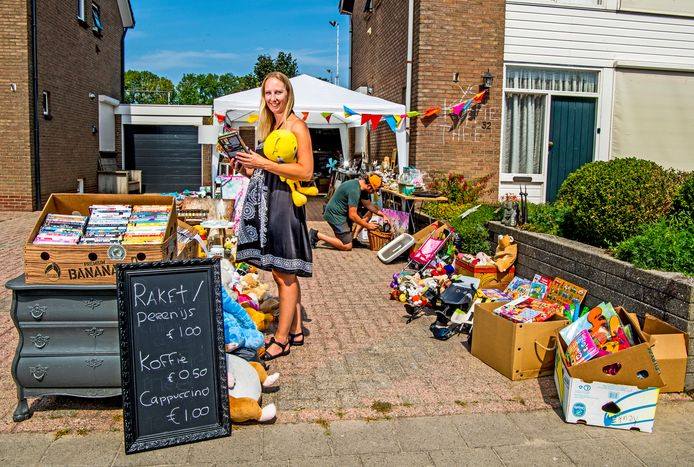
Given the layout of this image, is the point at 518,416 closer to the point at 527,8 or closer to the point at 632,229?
the point at 632,229

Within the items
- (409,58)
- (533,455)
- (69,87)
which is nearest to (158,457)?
(533,455)

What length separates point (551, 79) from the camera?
1152 centimetres

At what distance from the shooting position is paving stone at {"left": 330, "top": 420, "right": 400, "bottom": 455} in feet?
11.6

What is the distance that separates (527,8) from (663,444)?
926 cm

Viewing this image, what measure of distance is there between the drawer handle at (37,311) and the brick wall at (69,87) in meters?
12.7

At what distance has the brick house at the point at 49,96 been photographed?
1427 centimetres

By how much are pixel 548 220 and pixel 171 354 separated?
4.62 meters

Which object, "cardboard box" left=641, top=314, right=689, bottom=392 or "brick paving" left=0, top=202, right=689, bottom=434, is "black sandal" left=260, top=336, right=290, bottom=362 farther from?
"cardboard box" left=641, top=314, right=689, bottom=392

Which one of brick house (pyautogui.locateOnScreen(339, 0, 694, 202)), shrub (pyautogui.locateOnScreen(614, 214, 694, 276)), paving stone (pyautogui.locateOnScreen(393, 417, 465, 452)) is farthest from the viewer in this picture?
brick house (pyautogui.locateOnScreen(339, 0, 694, 202))

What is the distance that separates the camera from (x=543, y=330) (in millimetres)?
4543

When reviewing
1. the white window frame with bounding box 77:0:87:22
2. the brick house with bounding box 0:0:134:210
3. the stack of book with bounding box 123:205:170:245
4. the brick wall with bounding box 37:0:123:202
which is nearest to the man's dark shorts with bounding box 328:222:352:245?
the stack of book with bounding box 123:205:170:245

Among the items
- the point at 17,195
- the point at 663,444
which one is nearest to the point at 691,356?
the point at 663,444

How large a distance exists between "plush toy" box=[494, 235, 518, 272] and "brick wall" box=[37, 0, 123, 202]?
12.2 metres

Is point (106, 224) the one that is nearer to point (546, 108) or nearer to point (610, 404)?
point (610, 404)
